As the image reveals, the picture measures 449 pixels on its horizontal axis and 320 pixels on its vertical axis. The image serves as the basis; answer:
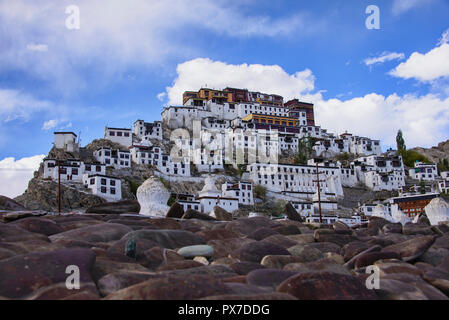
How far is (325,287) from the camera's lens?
573cm

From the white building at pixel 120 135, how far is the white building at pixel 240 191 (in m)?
25.0

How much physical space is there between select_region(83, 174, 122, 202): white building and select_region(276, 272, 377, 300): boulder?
5916cm

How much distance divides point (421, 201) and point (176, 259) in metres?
68.9

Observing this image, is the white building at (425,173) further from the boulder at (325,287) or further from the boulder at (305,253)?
the boulder at (325,287)

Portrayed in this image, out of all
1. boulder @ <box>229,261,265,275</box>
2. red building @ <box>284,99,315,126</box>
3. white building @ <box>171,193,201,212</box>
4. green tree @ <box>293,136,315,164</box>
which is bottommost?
boulder @ <box>229,261,265,275</box>

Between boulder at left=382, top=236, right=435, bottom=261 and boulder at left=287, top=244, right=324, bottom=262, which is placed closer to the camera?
boulder at left=287, top=244, right=324, bottom=262

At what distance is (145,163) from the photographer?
79.3m

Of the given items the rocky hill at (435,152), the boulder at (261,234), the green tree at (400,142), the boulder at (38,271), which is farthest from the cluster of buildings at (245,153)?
the boulder at (38,271)

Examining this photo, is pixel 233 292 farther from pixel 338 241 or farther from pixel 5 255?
pixel 338 241

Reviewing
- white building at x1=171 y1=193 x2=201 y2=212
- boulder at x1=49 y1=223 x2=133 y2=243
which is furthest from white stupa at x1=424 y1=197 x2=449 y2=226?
white building at x1=171 y1=193 x2=201 y2=212

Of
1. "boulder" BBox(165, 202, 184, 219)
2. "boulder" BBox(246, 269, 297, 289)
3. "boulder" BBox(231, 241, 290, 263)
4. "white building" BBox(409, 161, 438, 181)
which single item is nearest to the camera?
"boulder" BBox(246, 269, 297, 289)

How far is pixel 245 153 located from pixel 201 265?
87.9 metres

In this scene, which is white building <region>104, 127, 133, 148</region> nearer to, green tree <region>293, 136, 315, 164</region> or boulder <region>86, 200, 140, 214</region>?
green tree <region>293, 136, 315, 164</region>

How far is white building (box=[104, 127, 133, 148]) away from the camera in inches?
3440
